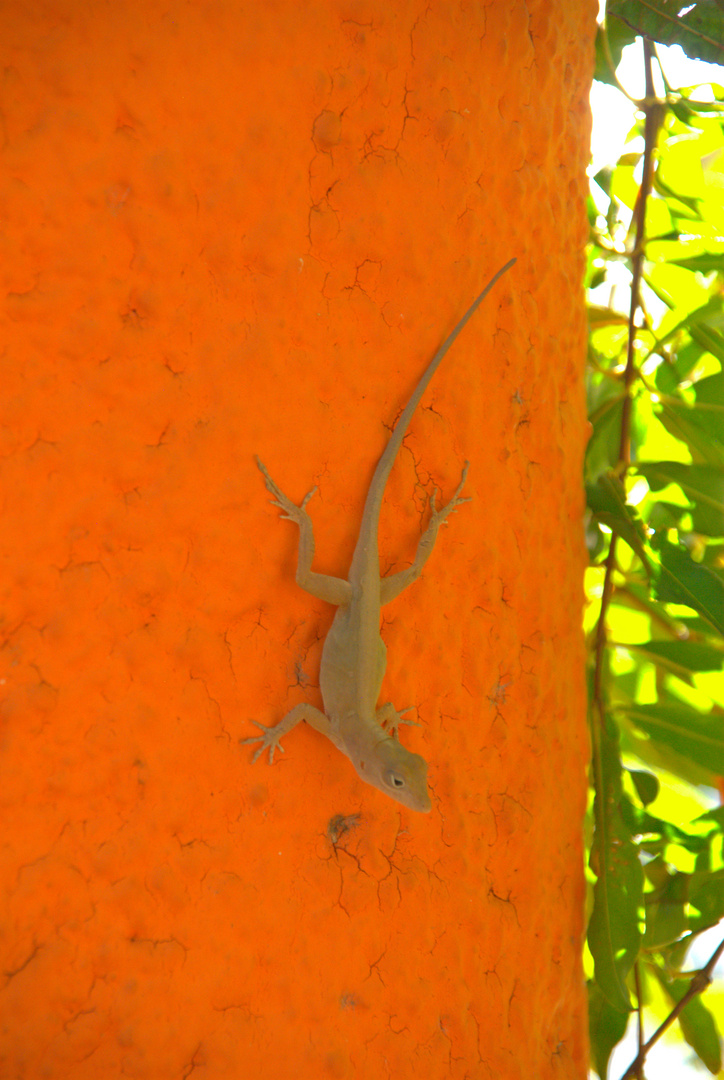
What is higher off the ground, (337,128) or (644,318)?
(337,128)

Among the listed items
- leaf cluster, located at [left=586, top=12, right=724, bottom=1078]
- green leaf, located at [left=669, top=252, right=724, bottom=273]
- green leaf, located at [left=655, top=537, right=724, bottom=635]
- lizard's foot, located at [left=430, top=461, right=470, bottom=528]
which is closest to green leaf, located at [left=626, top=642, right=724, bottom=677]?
leaf cluster, located at [left=586, top=12, right=724, bottom=1078]

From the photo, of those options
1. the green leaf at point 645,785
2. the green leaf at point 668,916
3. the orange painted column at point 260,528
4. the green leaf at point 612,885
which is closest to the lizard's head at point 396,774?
the orange painted column at point 260,528

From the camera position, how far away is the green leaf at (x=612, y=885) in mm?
2654

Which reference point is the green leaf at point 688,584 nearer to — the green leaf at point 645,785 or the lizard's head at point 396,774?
the green leaf at point 645,785

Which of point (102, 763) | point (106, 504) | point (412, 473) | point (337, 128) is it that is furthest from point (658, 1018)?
point (337, 128)

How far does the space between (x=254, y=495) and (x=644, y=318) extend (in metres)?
2.14

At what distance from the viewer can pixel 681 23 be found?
2.70 meters

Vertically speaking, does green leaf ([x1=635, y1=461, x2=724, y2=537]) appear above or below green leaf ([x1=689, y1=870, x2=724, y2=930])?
above

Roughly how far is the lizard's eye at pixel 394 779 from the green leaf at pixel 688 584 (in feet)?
4.19

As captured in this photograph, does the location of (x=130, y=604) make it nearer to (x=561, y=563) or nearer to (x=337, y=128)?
(x=337, y=128)

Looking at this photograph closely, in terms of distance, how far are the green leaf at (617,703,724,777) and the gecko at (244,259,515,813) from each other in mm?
1303

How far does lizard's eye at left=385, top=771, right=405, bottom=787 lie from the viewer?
1.87 meters

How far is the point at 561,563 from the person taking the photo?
268 centimetres

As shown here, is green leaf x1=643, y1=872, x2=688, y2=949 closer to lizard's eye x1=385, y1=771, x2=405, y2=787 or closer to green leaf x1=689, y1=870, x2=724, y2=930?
green leaf x1=689, y1=870, x2=724, y2=930
